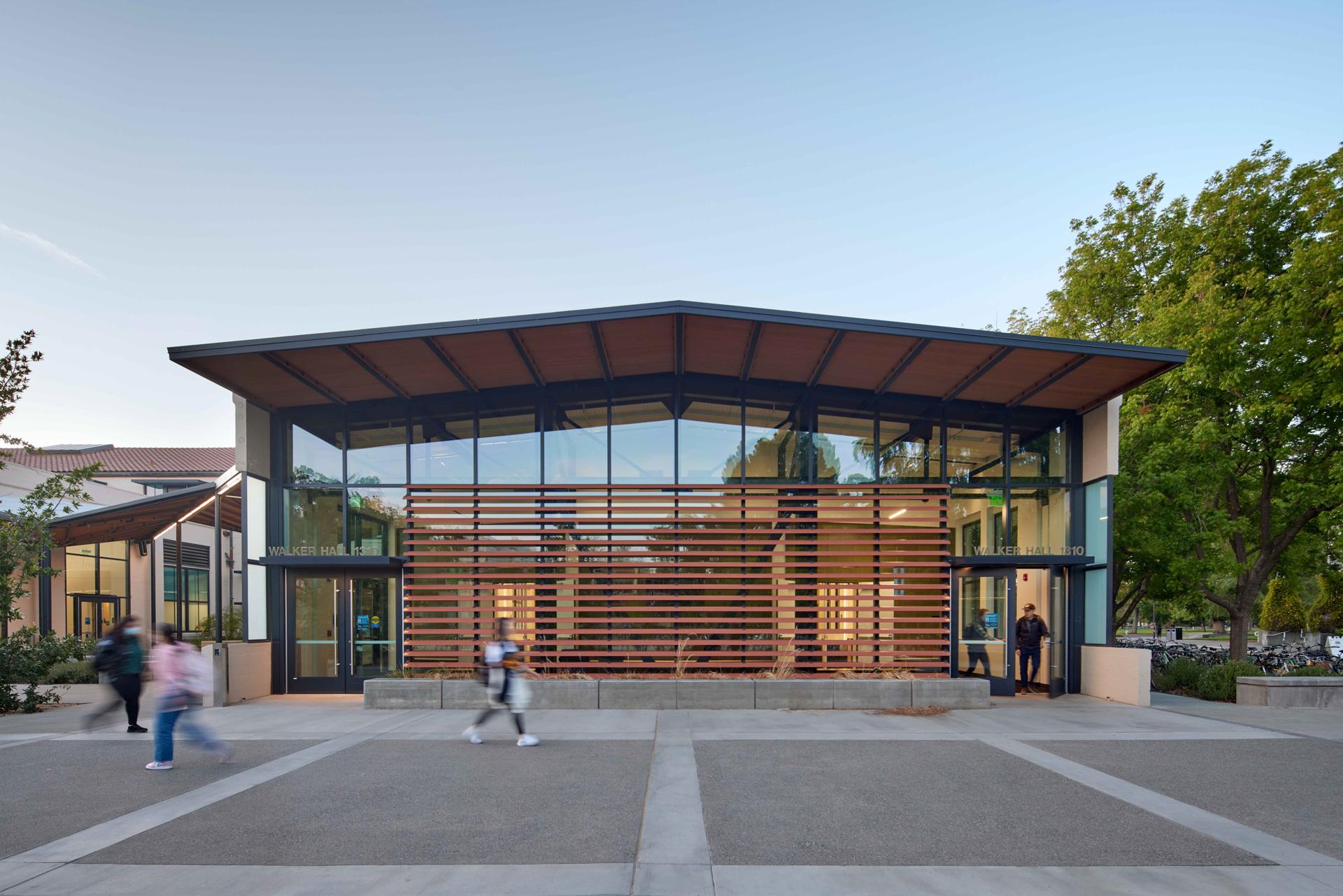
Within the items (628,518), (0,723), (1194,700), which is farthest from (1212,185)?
(0,723)

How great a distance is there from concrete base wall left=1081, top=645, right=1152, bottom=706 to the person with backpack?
1539 centimetres

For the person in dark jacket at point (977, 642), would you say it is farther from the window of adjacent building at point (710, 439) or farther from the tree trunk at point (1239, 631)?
the tree trunk at point (1239, 631)

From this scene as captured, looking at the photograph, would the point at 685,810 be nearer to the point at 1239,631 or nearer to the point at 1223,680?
the point at 1223,680

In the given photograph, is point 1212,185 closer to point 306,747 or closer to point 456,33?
point 456,33

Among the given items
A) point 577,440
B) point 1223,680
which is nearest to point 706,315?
point 577,440

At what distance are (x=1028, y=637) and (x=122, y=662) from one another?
48.6 feet

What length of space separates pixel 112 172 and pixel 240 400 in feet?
35.6

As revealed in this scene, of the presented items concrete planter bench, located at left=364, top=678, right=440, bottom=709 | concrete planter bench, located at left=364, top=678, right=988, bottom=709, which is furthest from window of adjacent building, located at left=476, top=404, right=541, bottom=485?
concrete planter bench, located at left=364, top=678, right=988, bottom=709

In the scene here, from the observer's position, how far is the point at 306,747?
9.06 m

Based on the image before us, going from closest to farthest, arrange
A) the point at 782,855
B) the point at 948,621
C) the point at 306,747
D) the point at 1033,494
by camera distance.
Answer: the point at 782,855
the point at 306,747
the point at 948,621
the point at 1033,494

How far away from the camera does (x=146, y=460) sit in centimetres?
4112

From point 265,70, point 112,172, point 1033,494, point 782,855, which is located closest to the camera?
point 782,855

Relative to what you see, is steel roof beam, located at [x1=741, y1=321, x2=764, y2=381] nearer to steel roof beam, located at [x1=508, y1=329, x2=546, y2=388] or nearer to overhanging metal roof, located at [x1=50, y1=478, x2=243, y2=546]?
steel roof beam, located at [x1=508, y1=329, x2=546, y2=388]

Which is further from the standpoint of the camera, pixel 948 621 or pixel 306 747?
pixel 948 621
